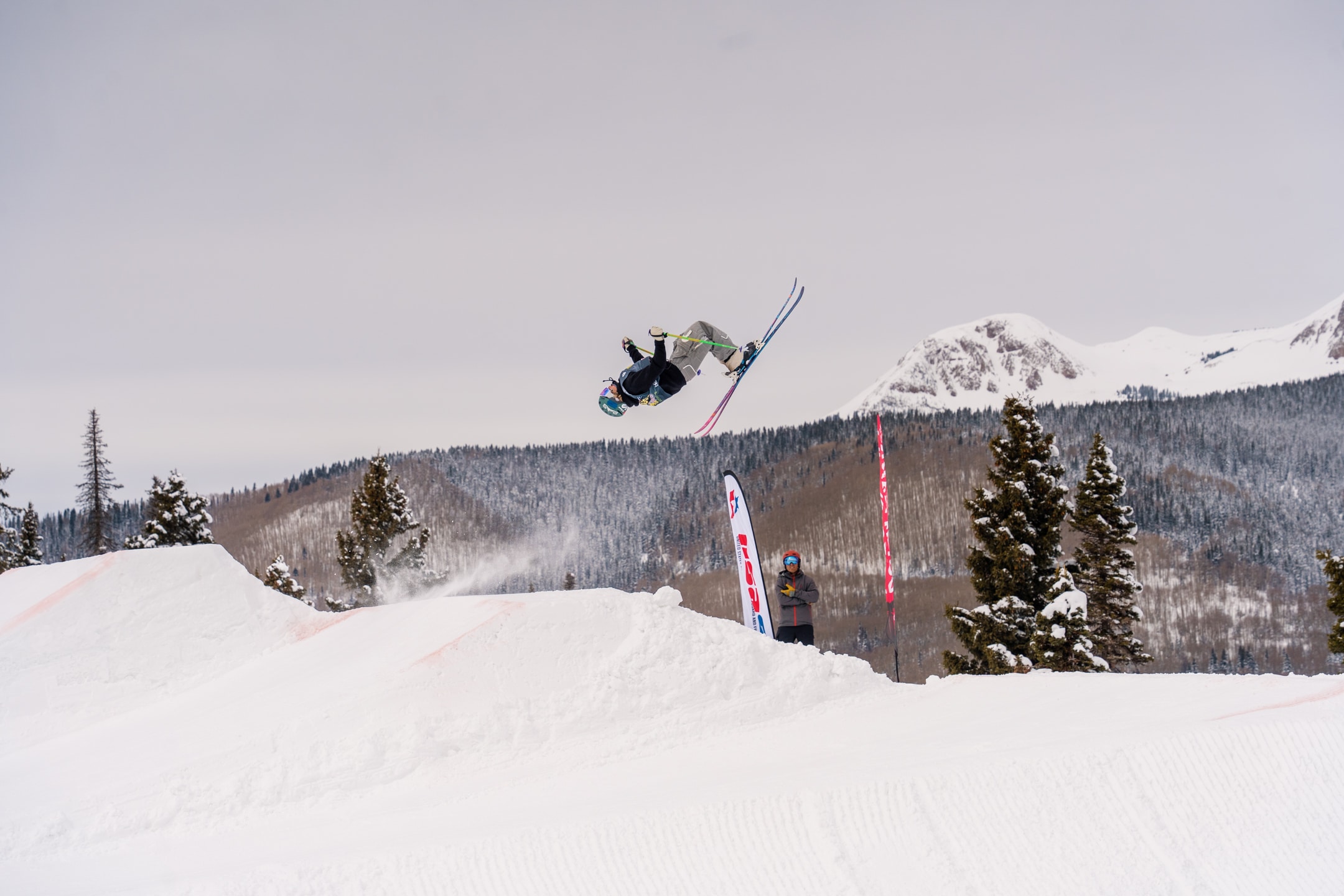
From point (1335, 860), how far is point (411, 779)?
928 centimetres

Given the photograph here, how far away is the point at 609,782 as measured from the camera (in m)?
10.0

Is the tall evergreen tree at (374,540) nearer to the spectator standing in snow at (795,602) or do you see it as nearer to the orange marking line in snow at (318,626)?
the orange marking line in snow at (318,626)

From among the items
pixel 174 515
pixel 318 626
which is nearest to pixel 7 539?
pixel 174 515

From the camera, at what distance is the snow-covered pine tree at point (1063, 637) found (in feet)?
64.5

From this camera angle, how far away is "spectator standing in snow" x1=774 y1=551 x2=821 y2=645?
1557 cm

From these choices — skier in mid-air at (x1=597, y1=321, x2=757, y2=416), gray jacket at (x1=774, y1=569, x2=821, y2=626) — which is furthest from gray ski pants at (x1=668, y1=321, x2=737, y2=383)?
gray jacket at (x1=774, y1=569, x2=821, y2=626)

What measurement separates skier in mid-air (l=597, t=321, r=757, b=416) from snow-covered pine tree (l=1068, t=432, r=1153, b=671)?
1372cm

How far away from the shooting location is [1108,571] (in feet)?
74.4

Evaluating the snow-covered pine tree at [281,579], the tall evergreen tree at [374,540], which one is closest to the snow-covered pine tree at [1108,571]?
the tall evergreen tree at [374,540]

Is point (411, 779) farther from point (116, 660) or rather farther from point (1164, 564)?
point (1164, 564)

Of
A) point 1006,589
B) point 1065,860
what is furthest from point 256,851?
point 1006,589

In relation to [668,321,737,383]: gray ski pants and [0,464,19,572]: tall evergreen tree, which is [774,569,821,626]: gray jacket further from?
[0,464,19,572]: tall evergreen tree

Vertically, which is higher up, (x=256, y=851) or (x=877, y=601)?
(x=256, y=851)

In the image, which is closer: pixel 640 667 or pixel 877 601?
pixel 640 667
